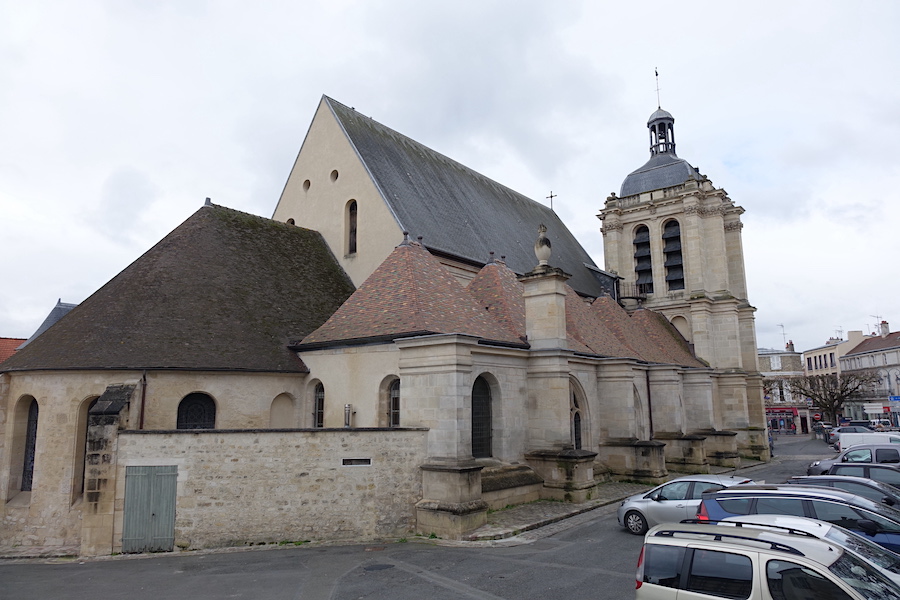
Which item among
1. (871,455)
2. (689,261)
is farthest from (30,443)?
(689,261)

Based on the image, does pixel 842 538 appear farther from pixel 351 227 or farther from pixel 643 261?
pixel 643 261

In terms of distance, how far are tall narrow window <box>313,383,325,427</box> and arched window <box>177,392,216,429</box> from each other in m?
2.92

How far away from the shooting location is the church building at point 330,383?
12.8m

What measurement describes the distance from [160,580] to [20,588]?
2.60 metres

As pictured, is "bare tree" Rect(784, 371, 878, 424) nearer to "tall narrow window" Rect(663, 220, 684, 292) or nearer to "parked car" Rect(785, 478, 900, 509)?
"tall narrow window" Rect(663, 220, 684, 292)

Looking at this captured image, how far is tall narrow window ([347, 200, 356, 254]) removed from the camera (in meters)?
23.0

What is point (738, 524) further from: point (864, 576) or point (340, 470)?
point (340, 470)

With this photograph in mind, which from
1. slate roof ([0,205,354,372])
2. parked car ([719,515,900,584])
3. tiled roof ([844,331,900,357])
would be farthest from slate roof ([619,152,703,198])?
tiled roof ([844,331,900,357])

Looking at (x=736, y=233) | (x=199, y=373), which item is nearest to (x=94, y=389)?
(x=199, y=373)

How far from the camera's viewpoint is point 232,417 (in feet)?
52.7

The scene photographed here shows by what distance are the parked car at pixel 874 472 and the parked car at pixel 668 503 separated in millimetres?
2789

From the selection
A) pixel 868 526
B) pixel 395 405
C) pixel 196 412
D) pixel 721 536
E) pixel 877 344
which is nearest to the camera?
pixel 721 536

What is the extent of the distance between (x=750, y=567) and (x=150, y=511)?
11.9 metres

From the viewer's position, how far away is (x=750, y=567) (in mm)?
5531
